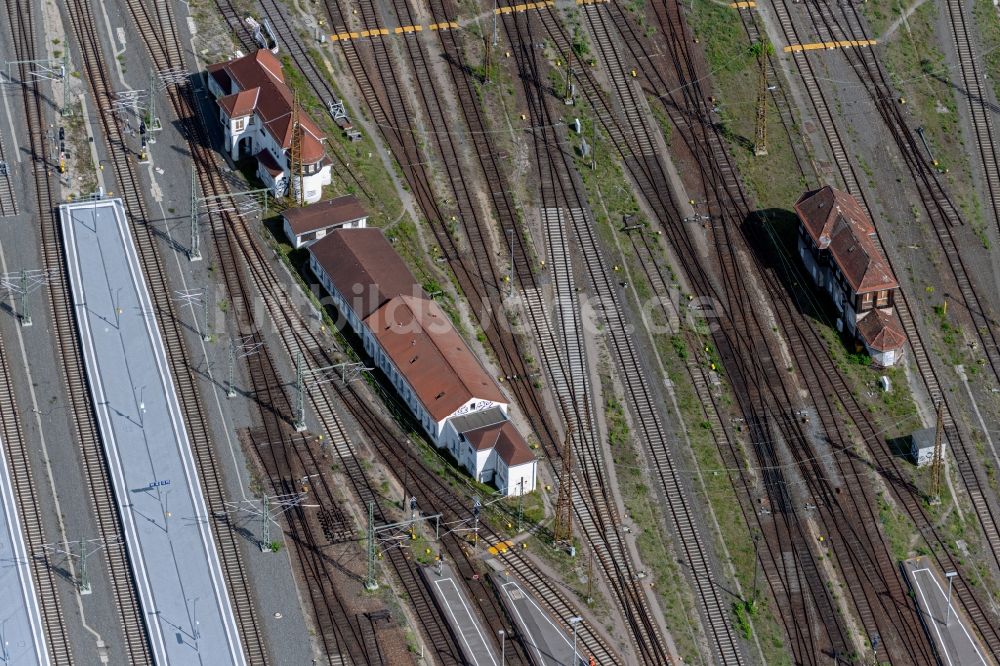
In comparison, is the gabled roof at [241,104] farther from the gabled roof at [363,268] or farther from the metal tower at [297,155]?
the gabled roof at [363,268]

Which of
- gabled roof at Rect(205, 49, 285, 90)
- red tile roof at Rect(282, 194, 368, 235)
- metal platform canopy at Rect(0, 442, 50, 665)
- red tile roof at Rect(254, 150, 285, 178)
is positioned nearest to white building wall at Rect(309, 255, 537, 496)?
red tile roof at Rect(282, 194, 368, 235)

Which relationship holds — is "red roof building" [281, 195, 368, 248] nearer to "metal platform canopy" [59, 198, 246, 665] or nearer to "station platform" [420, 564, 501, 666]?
"metal platform canopy" [59, 198, 246, 665]

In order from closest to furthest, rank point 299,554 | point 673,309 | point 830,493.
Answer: point 299,554
point 830,493
point 673,309

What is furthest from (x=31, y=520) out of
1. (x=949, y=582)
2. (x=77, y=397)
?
(x=949, y=582)

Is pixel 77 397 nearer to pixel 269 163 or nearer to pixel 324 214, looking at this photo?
pixel 324 214

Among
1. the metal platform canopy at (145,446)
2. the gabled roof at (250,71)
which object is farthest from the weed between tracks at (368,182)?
the metal platform canopy at (145,446)

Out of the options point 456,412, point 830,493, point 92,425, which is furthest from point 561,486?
point 92,425

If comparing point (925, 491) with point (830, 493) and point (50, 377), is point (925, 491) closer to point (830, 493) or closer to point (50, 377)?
point (830, 493)
